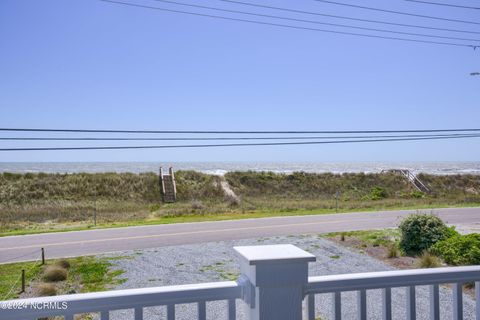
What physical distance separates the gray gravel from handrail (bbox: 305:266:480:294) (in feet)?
15.0

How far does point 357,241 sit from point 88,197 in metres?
25.2

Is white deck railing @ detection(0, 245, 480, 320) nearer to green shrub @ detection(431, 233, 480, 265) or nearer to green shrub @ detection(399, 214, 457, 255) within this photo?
green shrub @ detection(431, 233, 480, 265)

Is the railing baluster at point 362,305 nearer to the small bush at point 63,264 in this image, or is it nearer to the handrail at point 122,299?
the handrail at point 122,299

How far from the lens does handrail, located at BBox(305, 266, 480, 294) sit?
76.5 inches

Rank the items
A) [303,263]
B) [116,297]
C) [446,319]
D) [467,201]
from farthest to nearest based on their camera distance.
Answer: [467,201] → [446,319] → [303,263] → [116,297]

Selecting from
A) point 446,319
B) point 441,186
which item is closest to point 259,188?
point 441,186

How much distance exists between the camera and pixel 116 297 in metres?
1.71

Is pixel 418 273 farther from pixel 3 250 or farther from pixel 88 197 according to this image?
pixel 88 197

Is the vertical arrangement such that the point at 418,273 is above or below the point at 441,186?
above

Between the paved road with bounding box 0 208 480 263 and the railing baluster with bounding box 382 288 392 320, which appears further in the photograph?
the paved road with bounding box 0 208 480 263

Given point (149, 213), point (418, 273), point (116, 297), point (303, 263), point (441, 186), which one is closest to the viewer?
point (116, 297)

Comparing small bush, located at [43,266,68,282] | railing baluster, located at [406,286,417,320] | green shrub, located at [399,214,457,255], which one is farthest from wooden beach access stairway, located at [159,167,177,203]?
railing baluster, located at [406,286,417,320]

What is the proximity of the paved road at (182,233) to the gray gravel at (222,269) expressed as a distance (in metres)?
1.33

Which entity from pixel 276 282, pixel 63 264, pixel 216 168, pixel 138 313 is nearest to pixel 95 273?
pixel 63 264
